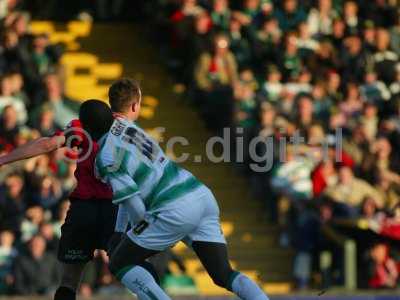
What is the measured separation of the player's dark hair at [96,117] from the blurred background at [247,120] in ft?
13.6

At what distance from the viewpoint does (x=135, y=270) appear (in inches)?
366

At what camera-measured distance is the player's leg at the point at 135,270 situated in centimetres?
927

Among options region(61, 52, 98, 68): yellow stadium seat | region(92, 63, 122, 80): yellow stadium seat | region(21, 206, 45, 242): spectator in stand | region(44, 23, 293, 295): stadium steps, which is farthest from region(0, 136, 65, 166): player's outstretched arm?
region(61, 52, 98, 68): yellow stadium seat

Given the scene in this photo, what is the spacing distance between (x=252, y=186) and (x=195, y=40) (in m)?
2.04

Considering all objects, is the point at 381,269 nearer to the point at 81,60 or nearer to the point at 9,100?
the point at 9,100

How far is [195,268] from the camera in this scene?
16312 mm

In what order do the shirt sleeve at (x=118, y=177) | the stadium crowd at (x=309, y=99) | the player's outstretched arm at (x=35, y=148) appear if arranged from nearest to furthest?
the shirt sleeve at (x=118, y=177) < the player's outstretched arm at (x=35, y=148) < the stadium crowd at (x=309, y=99)

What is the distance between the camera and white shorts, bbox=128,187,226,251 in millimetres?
9141

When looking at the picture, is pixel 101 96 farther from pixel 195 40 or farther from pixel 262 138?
pixel 262 138

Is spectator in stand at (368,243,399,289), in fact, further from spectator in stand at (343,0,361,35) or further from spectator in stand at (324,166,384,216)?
spectator in stand at (343,0,361,35)

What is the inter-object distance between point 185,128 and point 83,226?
8575 mm

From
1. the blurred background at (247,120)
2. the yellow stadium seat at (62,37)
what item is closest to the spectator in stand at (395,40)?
the blurred background at (247,120)

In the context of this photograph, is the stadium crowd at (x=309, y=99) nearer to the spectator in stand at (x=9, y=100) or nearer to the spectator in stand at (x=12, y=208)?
the spectator in stand at (x=9, y=100)

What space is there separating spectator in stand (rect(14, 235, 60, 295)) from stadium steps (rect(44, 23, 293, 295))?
1.93m
